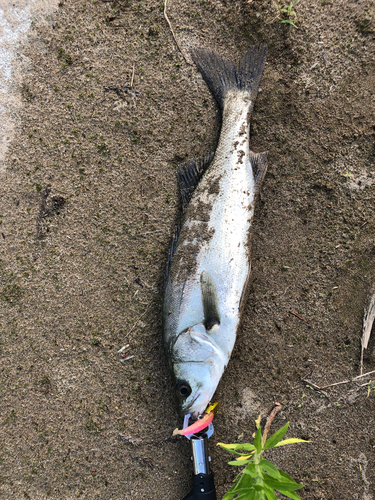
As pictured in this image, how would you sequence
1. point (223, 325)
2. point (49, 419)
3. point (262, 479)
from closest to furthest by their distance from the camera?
point (262, 479)
point (223, 325)
point (49, 419)

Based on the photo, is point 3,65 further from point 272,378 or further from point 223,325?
point 272,378

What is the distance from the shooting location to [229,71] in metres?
2.90

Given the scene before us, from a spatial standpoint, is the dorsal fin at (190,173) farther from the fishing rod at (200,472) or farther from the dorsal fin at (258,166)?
the fishing rod at (200,472)

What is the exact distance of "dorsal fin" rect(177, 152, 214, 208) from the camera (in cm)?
289

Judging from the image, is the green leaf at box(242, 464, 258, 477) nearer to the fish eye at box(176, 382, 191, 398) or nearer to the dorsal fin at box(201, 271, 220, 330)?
the fish eye at box(176, 382, 191, 398)

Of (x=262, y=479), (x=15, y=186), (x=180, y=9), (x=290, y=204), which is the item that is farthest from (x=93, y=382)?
(x=180, y=9)

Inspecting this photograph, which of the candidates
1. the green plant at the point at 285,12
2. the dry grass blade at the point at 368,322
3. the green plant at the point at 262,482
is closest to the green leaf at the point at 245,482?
the green plant at the point at 262,482

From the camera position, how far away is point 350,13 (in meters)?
2.86

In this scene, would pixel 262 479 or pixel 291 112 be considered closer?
pixel 262 479

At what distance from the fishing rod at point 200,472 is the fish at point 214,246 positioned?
184 mm

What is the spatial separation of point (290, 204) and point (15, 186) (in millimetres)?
2478

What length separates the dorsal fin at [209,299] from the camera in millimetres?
2641

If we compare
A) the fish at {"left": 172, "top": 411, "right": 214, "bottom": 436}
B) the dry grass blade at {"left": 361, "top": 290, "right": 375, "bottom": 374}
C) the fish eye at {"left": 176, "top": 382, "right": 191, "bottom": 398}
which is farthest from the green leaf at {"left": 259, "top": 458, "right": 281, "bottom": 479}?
the dry grass blade at {"left": 361, "top": 290, "right": 375, "bottom": 374}

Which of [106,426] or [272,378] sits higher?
[272,378]
